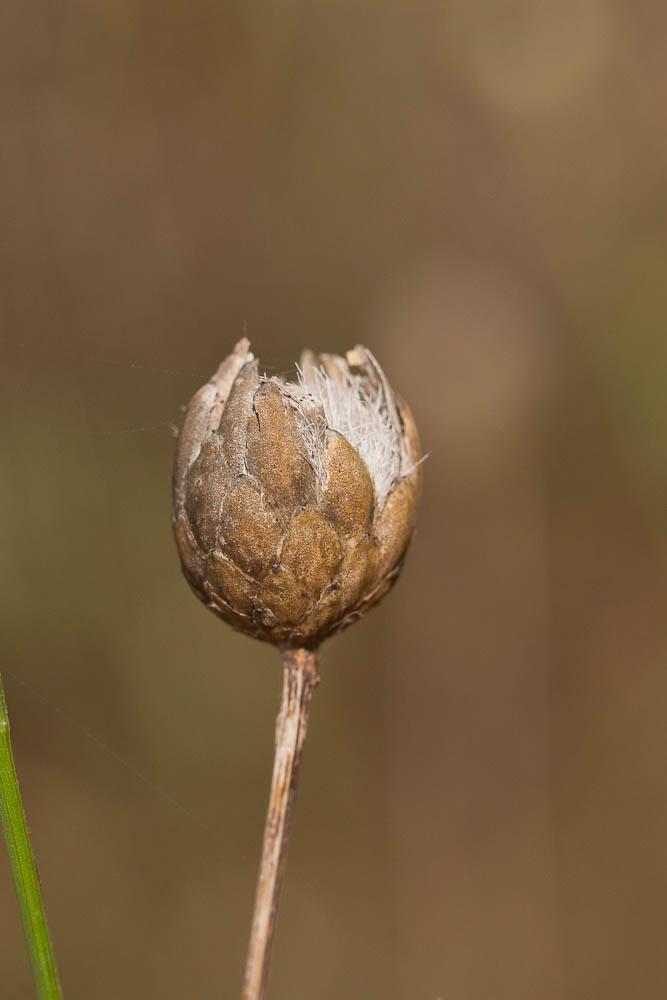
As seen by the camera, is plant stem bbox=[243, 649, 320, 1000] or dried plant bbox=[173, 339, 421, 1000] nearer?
plant stem bbox=[243, 649, 320, 1000]

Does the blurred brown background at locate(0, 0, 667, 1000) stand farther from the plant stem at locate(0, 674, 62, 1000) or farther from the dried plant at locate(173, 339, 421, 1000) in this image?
the plant stem at locate(0, 674, 62, 1000)


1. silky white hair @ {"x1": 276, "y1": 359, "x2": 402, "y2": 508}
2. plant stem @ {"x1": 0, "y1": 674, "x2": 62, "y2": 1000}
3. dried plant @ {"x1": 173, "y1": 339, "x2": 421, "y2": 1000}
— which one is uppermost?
silky white hair @ {"x1": 276, "y1": 359, "x2": 402, "y2": 508}

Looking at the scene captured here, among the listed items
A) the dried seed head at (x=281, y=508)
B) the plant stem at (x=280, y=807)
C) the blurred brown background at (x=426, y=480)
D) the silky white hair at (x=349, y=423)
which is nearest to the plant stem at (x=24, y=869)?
the plant stem at (x=280, y=807)

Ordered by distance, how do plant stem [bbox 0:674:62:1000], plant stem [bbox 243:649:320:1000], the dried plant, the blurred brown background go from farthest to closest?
1. the blurred brown background
2. the dried plant
3. plant stem [bbox 243:649:320:1000]
4. plant stem [bbox 0:674:62:1000]

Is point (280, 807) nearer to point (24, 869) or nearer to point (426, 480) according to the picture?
point (24, 869)

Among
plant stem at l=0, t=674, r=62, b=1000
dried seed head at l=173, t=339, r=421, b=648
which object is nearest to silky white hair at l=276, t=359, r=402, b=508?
dried seed head at l=173, t=339, r=421, b=648

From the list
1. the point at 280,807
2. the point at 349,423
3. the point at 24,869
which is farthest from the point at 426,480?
the point at 24,869
